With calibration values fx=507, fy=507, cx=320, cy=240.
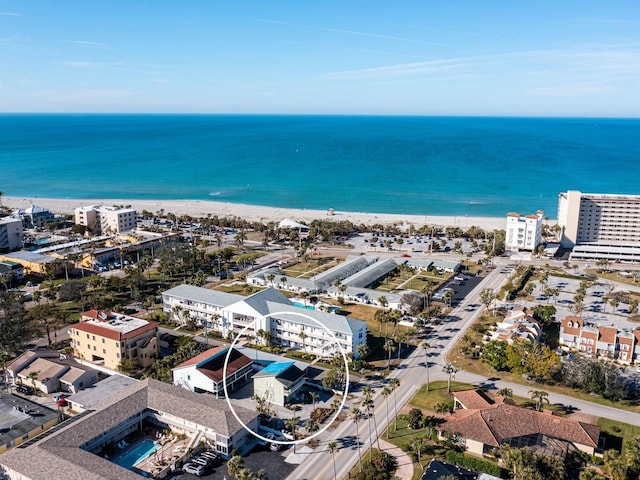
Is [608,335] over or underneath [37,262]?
underneath

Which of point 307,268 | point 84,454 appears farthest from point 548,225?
point 84,454

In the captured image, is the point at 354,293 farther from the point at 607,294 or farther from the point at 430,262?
the point at 607,294

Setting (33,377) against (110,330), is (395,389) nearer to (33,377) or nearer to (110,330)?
(110,330)

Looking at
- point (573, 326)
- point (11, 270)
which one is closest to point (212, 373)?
point (573, 326)

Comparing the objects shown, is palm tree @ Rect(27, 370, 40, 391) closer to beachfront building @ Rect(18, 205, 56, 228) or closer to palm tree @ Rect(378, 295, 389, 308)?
palm tree @ Rect(378, 295, 389, 308)

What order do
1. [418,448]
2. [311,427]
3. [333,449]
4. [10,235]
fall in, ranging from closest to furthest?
[418,448] → [333,449] → [311,427] → [10,235]

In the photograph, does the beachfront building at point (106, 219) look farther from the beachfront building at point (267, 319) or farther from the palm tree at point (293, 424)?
the palm tree at point (293, 424)
